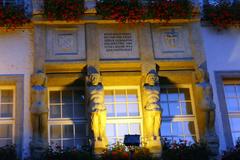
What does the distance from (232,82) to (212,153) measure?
188 centimetres

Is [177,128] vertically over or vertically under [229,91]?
under

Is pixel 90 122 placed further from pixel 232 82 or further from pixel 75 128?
pixel 232 82

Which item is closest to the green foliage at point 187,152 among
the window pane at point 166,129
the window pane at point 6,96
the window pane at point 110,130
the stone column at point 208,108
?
the stone column at point 208,108

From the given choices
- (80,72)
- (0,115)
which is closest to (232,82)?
(80,72)

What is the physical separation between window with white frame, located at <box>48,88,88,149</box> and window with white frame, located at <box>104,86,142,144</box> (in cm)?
49

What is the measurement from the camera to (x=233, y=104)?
407 inches

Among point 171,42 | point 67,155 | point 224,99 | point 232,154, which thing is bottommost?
point 232,154

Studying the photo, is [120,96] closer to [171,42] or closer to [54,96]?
[54,96]

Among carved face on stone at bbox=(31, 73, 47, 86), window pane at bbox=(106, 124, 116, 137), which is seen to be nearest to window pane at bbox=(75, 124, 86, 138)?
window pane at bbox=(106, 124, 116, 137)

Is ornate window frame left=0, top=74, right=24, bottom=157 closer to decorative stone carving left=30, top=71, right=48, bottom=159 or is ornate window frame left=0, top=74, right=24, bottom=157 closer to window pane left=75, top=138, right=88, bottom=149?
decorative stone carving left=30, top=71, right=48, bottom=159

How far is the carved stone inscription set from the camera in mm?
9961

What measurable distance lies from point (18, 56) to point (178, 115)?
327 cm

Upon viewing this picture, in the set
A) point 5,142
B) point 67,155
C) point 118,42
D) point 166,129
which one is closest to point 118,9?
point 118,42

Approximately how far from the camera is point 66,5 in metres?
9.91
